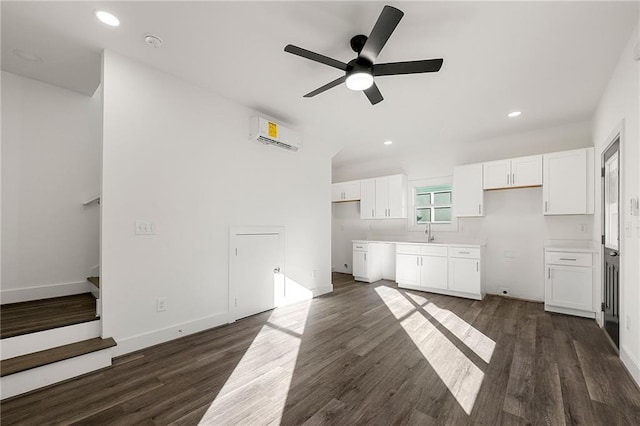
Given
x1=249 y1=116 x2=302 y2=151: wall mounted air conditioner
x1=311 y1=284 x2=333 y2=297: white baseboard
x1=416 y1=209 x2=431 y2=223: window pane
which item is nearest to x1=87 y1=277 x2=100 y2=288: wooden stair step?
x1=249 y1=116 x2=302 y2=151: wall mounted air conditioner

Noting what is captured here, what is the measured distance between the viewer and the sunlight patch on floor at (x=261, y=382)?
1767 millimetres

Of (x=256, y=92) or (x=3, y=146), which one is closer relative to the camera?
(x=3, y=146)

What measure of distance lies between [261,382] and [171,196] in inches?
81.4

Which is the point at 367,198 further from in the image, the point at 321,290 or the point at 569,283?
the point at 569,283

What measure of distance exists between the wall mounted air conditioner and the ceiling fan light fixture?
1640 millimetres

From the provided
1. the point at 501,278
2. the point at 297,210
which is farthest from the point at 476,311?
the point at 297,210

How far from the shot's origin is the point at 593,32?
2.23 m

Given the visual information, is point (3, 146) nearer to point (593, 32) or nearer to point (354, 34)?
point (354, 34)

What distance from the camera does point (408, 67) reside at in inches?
86.3

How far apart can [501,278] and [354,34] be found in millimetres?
4652

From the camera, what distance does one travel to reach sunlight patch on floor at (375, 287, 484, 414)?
6.70ft

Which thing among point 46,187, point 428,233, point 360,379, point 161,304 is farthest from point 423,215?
point 46,187

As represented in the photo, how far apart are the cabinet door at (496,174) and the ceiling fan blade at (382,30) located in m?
3.52

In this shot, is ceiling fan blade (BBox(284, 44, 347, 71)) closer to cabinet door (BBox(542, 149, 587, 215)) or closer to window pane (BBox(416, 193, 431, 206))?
cabinet door (BBox(542, 149, 587, 215))
